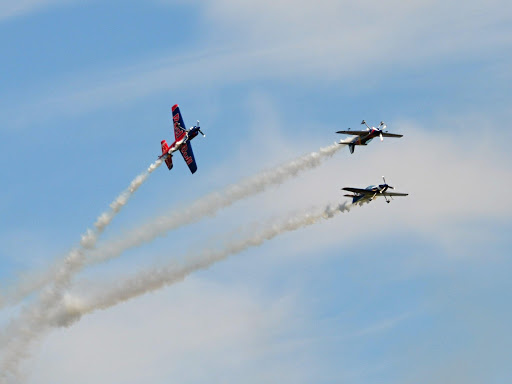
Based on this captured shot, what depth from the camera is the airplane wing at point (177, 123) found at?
3704 inches

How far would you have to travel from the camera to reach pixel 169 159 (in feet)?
299

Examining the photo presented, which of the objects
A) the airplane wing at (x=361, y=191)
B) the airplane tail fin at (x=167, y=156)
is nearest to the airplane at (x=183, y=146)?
the airplane tail fin at (x=167, y=156)

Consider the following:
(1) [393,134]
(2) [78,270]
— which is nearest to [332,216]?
(1) [393,134]

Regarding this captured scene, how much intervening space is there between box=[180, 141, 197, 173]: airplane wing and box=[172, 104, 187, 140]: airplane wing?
5.22 ft

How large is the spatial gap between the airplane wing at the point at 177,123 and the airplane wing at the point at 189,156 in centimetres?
159

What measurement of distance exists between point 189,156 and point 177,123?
531 cm

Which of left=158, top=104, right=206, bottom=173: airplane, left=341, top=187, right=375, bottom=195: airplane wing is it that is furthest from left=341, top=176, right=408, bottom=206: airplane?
left=158, top=104, right=206, bottom=173: airplane

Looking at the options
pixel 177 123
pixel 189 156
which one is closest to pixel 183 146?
pixel 189 156

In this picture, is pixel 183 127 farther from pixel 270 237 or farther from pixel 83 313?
pixel 83 313

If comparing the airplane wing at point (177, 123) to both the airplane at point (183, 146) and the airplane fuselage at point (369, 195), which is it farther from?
the airplane fuselage at point (369, 195)

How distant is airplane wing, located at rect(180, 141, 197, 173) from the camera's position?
305 feet

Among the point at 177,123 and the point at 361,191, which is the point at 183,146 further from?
the point at 361,191

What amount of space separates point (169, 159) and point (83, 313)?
22.9 meters

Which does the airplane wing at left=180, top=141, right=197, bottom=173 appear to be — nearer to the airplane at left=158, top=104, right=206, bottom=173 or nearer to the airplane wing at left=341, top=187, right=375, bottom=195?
the airplane at left=158, top=104, right=206, bottom=173
